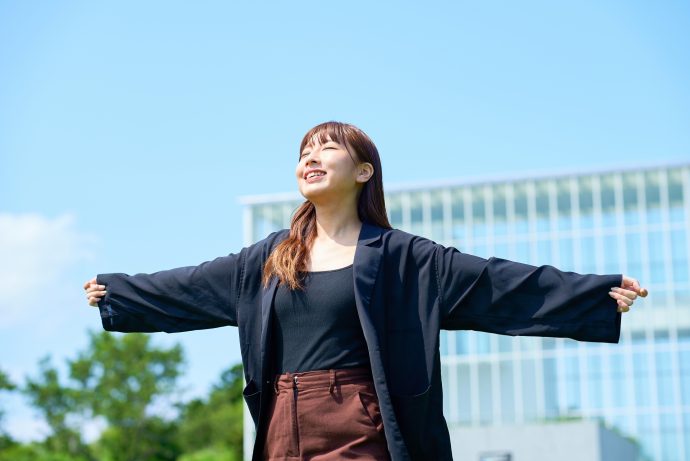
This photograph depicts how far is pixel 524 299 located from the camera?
3979 mm

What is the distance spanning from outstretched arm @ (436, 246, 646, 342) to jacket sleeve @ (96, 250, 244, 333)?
773 mm

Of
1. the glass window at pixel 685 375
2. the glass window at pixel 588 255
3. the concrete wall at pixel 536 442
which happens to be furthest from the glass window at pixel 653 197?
the concrete wall at pixel 536 442

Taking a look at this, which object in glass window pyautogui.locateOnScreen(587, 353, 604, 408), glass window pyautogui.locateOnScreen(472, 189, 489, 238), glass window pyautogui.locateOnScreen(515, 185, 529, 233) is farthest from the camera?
glass window pyautogui.locateOnScreen(472, 189, 489, 238)

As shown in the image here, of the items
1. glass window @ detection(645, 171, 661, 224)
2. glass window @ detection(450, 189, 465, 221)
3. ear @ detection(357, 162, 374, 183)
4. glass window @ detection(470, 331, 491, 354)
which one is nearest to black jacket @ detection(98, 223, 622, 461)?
ear @ detection(357, 162, 374, 183)

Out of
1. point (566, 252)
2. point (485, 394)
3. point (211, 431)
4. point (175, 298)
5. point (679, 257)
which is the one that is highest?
point (566, 252)

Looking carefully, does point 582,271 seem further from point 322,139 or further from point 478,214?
point 322,139

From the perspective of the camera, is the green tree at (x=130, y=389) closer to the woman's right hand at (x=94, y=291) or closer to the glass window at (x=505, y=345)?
the glass window at (x=505, y=345)

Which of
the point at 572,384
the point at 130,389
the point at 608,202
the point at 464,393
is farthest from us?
the point at 130,389

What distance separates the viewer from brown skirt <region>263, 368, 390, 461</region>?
146 inches

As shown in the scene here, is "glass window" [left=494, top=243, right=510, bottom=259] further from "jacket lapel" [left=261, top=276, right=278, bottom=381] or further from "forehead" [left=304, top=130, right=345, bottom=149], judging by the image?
"jacket lapel" [left=261, top=276, right=278, bottom=381]

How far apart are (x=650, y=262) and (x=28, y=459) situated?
24.0 metres

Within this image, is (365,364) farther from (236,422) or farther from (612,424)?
(236,422)

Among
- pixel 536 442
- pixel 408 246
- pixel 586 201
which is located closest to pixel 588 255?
pixel 586 201

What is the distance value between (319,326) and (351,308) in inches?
4.8
